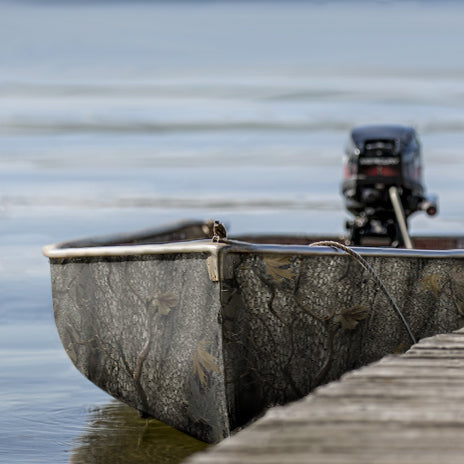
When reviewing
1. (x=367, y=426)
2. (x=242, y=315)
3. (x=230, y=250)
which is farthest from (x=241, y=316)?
(x=367, y=426)

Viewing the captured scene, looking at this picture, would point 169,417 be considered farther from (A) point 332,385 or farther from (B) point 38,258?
(B) point 38,258

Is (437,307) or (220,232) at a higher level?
(220,232)

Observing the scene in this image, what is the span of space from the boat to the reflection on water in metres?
0.33

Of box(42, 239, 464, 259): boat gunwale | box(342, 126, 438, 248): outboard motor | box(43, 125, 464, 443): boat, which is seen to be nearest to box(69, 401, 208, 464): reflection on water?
box(43, 125, 464, 443): boat

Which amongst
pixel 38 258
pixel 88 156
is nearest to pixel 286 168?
Answer: pixel 88 156

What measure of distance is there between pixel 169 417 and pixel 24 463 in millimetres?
881

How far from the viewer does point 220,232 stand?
486 centimetres

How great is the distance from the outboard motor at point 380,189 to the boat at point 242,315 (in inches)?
96.3

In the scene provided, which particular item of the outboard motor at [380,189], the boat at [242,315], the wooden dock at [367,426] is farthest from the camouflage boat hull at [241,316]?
the outboard motor at [380,189]

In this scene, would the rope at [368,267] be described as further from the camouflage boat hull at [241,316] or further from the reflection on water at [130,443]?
the reflection on water at [130,443]

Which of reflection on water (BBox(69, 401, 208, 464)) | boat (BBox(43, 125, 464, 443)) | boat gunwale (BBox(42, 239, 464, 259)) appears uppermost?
boat gunwale (BBox(42, 239, 464, 259))

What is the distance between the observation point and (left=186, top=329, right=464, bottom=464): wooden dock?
2596 mm

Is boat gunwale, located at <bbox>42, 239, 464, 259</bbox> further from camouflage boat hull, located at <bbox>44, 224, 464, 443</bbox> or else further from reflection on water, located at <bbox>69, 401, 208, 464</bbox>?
reflection on water, located at <bbox>69, 401, 208, 464</bbox>

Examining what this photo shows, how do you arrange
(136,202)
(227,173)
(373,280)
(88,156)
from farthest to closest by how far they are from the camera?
(88,156) → (227,173) → (136,202) → (373,280)
